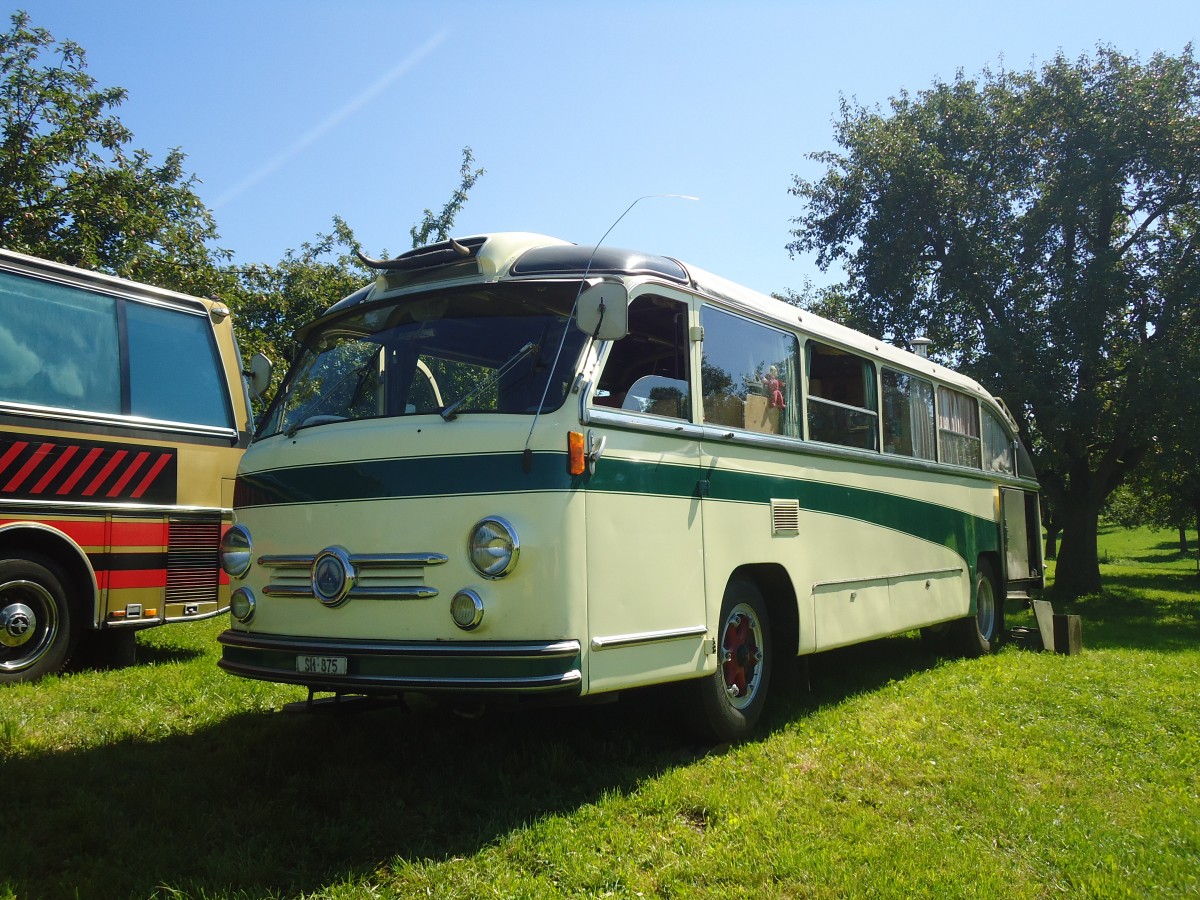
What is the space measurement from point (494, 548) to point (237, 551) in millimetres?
1831

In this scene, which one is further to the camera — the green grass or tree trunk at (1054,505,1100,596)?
tree trunk at (1054,505,1100,596)

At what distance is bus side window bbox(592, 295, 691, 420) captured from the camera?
523cm

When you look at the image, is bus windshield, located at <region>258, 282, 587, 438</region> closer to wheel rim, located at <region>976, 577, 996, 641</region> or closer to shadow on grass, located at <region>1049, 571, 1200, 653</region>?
wheel rim, located at <region>976, 577, 996, 641</region>

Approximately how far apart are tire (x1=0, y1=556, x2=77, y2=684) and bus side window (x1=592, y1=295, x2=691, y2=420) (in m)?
5.24

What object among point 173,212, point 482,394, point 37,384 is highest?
point 173,212

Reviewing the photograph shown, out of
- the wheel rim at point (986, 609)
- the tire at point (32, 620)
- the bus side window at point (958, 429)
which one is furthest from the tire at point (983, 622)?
the tire at point (32, 620)

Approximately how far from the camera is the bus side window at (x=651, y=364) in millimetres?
5230

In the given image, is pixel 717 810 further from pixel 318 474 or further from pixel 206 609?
pixel 206 609

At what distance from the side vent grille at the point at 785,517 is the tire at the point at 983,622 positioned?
4.41 metres

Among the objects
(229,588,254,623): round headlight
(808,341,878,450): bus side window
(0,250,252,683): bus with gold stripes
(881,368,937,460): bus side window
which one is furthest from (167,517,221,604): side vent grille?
(881,368,937,460): bus side window

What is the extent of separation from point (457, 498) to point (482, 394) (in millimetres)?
606

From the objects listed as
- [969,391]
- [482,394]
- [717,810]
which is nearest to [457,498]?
[482,394]

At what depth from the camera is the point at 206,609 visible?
873 cm

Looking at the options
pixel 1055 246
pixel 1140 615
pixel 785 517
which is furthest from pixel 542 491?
pixel 1055 246
